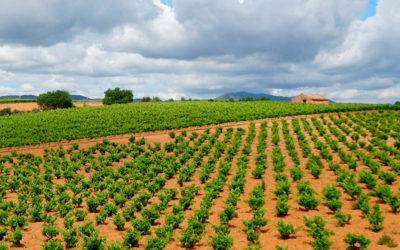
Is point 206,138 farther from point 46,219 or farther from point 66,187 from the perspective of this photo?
point 46,219

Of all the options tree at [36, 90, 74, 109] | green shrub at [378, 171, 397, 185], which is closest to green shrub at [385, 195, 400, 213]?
green shrub at [378, 171, 397, 185]

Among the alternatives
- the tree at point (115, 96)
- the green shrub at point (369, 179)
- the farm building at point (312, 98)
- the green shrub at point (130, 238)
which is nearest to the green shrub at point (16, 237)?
the green shrub at point (130, 238)

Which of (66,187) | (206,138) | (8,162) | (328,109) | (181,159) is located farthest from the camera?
(328,109)

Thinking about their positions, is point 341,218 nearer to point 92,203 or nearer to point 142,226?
point 142,226

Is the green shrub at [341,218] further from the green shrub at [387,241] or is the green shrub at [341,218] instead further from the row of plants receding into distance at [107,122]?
the row of plants receding into distance at [107,122]

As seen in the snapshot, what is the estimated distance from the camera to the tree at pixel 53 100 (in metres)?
99.2

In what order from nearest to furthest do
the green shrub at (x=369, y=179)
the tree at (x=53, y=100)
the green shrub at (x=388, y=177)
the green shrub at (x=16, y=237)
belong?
1. the green shrub at (x=16, y=237)
2. the green shrub at (x=369, y=179)
3. the green shrub at (x=388, y=177)
4. the tree at (x=53, y=100)

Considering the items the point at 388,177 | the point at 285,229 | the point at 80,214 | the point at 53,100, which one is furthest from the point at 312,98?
the point at 80,214

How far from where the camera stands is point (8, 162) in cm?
3266

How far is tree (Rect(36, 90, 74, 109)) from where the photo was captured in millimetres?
99188

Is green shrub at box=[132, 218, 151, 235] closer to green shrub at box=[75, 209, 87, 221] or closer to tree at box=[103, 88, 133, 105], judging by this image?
green shrub at box=[75, 209, 87, 221]

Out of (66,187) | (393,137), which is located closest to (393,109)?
(393,137)

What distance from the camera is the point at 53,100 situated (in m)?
99.2

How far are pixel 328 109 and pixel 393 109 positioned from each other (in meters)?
15.2
